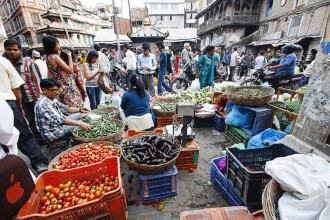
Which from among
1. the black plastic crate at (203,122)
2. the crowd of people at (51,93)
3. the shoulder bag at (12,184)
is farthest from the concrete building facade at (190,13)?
the shoulder bag at (12,184)

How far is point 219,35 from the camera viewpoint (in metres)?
26.5

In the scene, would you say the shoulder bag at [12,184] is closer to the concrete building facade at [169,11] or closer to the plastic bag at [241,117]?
the plastic bag at [241,117]

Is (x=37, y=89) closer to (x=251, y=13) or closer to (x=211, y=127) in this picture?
(x=211, y=127)

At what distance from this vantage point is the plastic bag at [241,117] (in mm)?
3578

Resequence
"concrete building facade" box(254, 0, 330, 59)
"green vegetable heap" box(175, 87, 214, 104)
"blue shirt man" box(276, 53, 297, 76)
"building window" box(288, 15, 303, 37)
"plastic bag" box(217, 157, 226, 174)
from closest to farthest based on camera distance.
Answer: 1. "plastic bag" box(217, 157, 226, 174)
2. "blue shirt man" box(276, 53, 297, 76)
3. "green vegetable heap" box(175, 87, 214, 104)
4. "concrete building facade" box(254, 0, 330, 59)
5. "building window" box(288, 15, 303, 37)

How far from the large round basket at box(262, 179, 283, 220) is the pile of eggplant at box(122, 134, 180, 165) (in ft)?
4.33

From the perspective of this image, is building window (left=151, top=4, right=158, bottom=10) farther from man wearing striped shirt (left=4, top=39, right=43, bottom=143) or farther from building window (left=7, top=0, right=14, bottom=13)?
man wearing striped shirt (left=4, top=39, right=43, bottom=143)

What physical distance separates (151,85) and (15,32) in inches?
1587

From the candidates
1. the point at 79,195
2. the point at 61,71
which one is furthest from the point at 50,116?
the point at 79,195

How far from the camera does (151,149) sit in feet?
8.27

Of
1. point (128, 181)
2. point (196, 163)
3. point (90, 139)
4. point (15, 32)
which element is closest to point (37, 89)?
point (90, 139)

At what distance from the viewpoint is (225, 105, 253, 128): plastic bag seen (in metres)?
3.58

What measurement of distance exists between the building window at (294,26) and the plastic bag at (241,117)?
63.3ft

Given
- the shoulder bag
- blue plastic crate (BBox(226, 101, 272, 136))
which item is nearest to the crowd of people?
the shoulder bag
